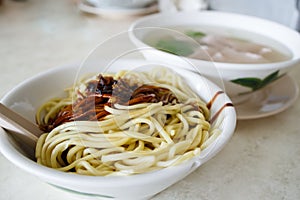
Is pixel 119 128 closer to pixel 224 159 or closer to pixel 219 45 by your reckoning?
pixel 224 159

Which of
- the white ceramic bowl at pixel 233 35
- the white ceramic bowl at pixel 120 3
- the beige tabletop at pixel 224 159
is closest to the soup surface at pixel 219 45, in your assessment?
the white ceramic bowl at pixel 233 35

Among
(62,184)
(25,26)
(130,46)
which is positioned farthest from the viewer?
(25,26)

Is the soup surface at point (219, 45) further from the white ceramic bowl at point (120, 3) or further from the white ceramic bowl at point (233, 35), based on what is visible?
the white ceramic bowl at point (120, 3)

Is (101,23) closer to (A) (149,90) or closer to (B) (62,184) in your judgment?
(A) (149,90)

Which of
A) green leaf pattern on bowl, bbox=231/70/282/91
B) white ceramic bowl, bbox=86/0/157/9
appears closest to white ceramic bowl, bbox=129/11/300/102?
green leaf pattern on bowl, bbox=231/70/282/91

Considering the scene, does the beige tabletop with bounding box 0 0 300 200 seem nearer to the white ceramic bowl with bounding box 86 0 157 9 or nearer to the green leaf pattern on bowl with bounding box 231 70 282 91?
the green leaf pattern on bowl with bounding box 231 70 282 91

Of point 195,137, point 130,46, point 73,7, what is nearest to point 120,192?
point 195,137
